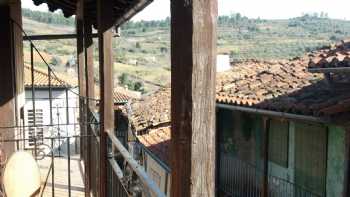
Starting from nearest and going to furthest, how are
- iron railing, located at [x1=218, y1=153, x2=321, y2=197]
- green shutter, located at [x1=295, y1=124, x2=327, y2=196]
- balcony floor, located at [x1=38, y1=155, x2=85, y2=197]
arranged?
1. balcony floor, located at [x1=38, y1=155, x2=85, y2=197]
2. green shutter, located at [x1=295, y1=124, x2=327, y2=196]
3. iron railing, located at [x1=218, y1=153, x2=321, y2=197]

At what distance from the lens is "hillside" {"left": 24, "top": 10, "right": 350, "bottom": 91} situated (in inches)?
1857

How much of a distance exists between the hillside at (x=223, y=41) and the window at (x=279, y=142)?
1290 inches

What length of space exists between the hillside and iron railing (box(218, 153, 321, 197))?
31.2 metres

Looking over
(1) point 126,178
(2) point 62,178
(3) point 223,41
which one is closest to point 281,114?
(2) point 62,178

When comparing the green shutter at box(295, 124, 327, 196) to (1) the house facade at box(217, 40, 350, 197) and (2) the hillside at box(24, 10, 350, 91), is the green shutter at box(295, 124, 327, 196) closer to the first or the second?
(1) the house facade at box(217, 40, 350, 197)

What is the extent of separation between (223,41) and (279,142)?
4951cm

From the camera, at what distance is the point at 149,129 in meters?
12.6

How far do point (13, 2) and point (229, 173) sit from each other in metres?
7.24

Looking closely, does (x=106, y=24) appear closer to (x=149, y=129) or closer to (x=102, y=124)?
(x=102, y=124)

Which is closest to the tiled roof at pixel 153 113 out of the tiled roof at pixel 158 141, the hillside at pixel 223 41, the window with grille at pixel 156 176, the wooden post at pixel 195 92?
the tiled roof at pixel 158 141

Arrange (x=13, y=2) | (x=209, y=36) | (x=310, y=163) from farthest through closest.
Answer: (x=310, y=163) < (x=13, y=2) < (x=209, y=36)

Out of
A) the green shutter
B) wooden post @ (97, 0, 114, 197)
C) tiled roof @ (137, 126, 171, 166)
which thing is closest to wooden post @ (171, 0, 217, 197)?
wooden post @ (97, 0, 114, 197)

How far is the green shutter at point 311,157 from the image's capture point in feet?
25.3

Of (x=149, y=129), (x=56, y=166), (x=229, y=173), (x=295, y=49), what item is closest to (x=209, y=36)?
(x=56, y=166)
